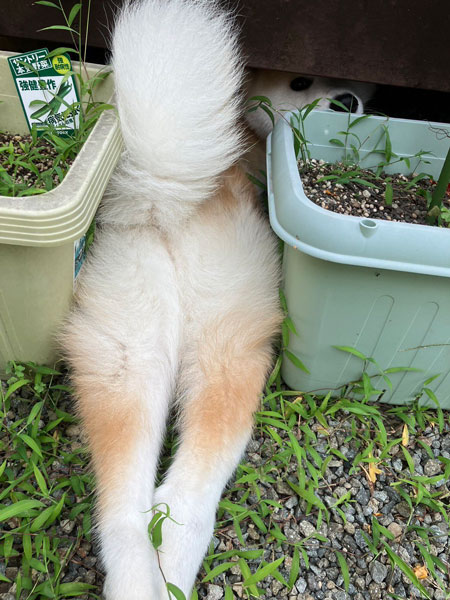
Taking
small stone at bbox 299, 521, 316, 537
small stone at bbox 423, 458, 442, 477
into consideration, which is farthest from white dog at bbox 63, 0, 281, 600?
small stone at bbox 423, 458, 442, 477

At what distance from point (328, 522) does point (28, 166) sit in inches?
43.9

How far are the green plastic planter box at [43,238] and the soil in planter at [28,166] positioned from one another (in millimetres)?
104

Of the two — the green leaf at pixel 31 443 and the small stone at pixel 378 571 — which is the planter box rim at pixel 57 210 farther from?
the small stone at pixel 378 571

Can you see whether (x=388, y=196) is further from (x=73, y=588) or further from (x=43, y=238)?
(x=73, y=588)

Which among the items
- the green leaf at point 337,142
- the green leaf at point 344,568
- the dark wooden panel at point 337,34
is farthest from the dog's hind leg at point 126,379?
the dark wooden panel at point 337,34

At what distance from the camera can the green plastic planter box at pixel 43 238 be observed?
1007mm

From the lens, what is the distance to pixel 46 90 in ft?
4.46

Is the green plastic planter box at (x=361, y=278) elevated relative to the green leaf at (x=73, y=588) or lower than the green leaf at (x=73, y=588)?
elevated

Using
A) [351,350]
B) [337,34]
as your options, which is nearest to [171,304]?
[351,350]

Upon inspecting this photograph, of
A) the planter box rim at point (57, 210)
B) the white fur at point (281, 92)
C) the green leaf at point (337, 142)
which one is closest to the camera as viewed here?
the planter box rim at point (57, 210)

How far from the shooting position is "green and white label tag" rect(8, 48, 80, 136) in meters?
1.33

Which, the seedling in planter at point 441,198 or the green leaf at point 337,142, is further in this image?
the green leaf at point 337,142

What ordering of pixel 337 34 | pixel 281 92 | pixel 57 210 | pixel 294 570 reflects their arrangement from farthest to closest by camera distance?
pixel 281 92 < pixel 337 34 < pixel 294 570 < pixel 57 210

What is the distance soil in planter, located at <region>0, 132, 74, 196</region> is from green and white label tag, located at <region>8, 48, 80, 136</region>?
6 cm
